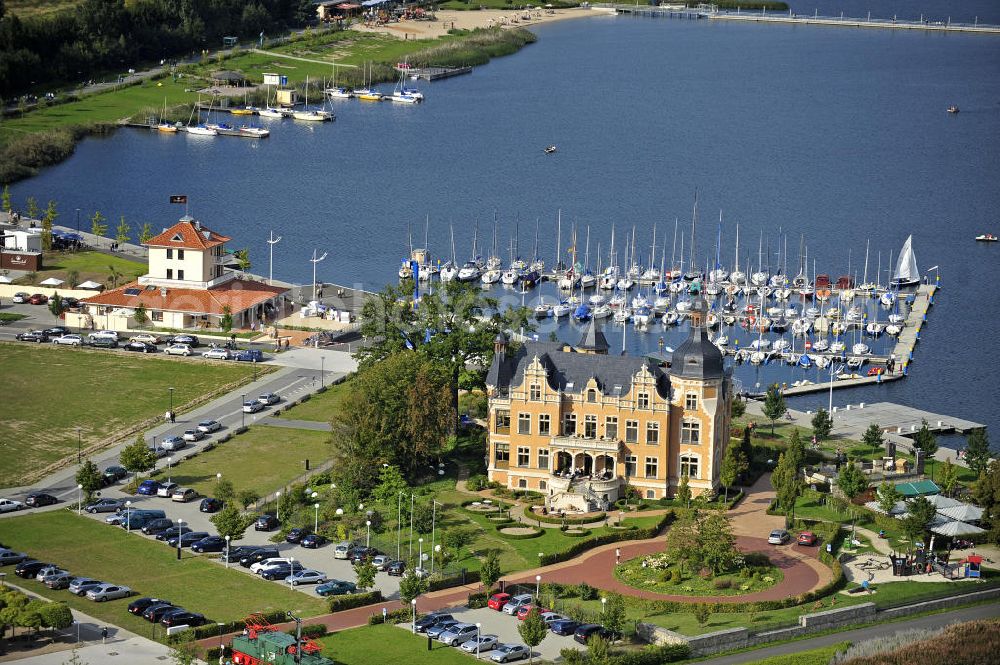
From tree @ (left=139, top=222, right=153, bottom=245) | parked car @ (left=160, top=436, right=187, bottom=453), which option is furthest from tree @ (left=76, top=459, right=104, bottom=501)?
tree @ (left=139, top=222, right=153, bottom=245)

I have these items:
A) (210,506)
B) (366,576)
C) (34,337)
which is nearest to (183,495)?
(210,506)

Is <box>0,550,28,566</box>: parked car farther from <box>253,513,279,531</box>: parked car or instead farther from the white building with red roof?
the white building with red roof

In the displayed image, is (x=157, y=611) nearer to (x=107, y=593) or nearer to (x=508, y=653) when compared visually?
(x=107, y=593)

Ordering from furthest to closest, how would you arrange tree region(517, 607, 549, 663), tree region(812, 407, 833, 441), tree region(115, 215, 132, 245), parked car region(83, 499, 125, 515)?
1. tree region(115, 215, 132, 245)
2. tree region(812, 407, 833, 441)
3. parked car region(83, 499, 125, 515)
4. tree region(517, 607, 549, 663)

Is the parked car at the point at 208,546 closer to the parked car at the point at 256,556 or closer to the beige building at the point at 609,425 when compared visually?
the parked car at the point at 256,556

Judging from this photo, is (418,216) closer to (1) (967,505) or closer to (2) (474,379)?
(2) (474,379)
